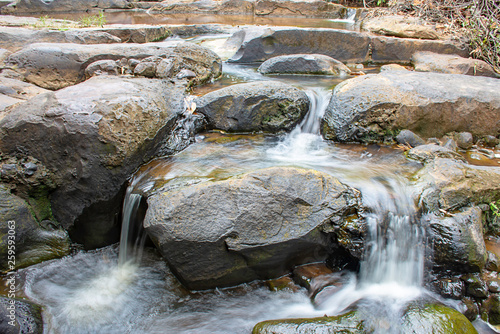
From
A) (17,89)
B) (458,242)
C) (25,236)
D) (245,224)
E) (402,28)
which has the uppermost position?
(402,28)

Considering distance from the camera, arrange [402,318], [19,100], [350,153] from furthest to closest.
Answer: [350,153] < [19,100] < [402,318]

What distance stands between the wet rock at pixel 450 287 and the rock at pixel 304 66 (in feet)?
13.8

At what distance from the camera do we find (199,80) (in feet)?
17.6

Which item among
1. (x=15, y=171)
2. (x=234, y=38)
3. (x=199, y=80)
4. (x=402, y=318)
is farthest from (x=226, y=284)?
(x=234, y=38)

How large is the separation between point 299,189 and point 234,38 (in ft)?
19.6

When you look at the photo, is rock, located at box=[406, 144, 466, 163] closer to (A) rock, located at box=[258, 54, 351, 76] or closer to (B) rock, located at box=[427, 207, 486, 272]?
(B) rock, located at box=[427, 207, 486, 272]

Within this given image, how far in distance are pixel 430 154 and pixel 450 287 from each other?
1.45 metres

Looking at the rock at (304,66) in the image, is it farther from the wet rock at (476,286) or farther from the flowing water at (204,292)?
the wet rock at (476,286)

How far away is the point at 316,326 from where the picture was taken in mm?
2223

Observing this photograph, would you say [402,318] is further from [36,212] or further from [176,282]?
[36,212]

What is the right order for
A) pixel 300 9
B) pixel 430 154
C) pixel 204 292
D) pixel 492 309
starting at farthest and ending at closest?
pixel 300 9, pixel 430 154, pixel 204 292, pixel 492 309

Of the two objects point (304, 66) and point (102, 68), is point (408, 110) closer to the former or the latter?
point (304, 66)

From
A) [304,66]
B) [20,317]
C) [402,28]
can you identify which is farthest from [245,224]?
[402,28]

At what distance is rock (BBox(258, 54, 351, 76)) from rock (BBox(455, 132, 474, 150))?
7.92ft
